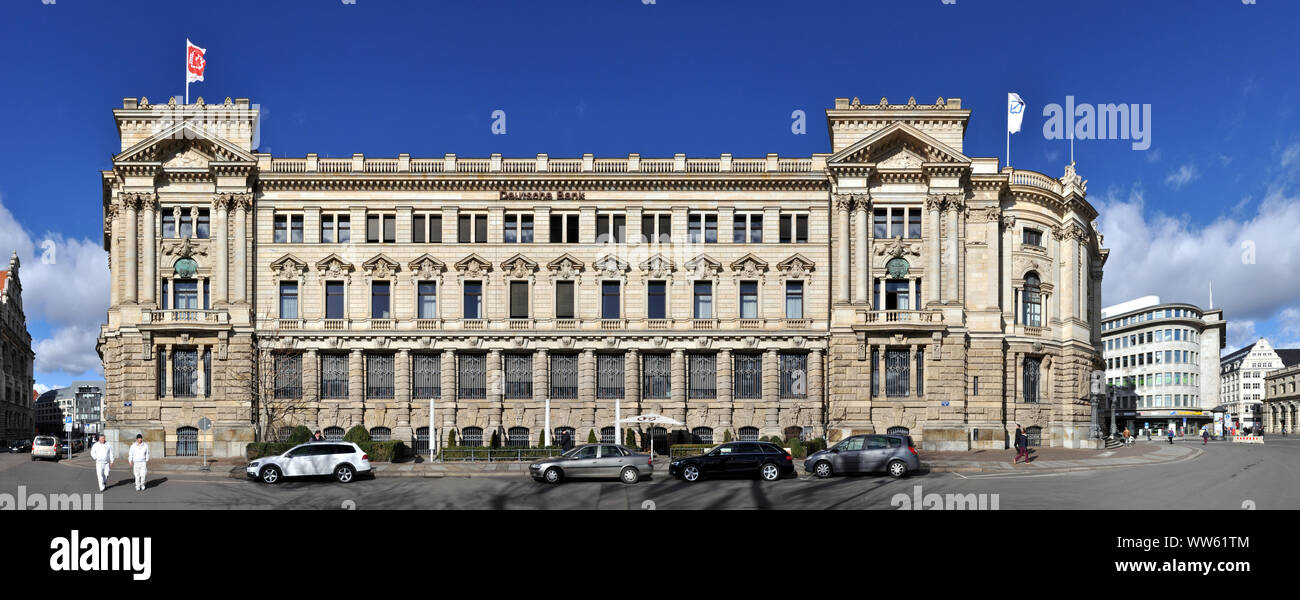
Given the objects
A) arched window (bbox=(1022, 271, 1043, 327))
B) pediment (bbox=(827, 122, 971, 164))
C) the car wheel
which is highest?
pediment (bbox=(827, 122, 971, 164))

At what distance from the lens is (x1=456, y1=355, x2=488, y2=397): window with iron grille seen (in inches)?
1875

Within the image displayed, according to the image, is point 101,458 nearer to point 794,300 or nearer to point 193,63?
point 193,63

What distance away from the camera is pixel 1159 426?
379 ft

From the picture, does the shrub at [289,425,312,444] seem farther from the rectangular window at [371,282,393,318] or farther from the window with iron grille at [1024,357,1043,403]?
the window with iron grille at [1024,357,1043,403]

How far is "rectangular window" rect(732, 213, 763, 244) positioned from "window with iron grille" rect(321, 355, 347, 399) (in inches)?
941

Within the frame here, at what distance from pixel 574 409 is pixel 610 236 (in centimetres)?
1022

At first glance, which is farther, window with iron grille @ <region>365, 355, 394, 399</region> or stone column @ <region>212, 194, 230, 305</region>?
window with iron grille @ <region>365, 355, 394, 399</region>

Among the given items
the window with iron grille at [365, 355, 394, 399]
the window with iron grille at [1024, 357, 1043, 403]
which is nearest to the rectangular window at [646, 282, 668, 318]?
the window with iron grille at [365, 355, 394, 399]

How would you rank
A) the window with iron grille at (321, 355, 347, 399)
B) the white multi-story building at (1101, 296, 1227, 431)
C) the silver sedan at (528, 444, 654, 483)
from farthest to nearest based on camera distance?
the white multi-story building at (1101, 296, 1227, 431) → the window with iron grille at (321, 355, 347, 399) → the silver sedan at (528, 444, 654, 483)

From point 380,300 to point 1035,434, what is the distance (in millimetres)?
39794

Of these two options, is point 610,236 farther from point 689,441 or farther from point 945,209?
point 945,209

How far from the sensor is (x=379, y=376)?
156 ft

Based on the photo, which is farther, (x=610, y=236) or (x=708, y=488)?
(x=610, y=236)
